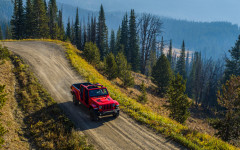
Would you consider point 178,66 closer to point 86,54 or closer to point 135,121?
point 86,54

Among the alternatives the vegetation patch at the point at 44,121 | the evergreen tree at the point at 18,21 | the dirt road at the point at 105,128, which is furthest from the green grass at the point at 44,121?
the evergreen tree at the point at 18,21

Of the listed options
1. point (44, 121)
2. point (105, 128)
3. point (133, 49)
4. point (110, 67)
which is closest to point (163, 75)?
point (110, 67)

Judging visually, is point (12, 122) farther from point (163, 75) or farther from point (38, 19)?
point (38, 19)

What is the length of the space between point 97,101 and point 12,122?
5889 millimetres

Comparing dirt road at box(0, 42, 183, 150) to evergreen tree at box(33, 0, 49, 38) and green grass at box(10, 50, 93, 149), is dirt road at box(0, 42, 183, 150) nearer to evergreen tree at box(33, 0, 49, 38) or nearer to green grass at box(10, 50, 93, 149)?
green grass at box(10, 50, 93, 149)

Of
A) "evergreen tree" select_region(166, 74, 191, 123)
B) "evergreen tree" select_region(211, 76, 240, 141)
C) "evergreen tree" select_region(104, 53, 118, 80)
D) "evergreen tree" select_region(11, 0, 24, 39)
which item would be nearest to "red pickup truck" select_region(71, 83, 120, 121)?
"evergreen tree" select_region(166, 74, 191, 123)

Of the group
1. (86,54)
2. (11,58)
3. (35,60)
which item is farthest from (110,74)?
(11,58)

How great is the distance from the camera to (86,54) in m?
33.9

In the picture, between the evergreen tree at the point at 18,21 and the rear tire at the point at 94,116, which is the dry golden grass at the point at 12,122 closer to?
the rear tire at the point at 94,116

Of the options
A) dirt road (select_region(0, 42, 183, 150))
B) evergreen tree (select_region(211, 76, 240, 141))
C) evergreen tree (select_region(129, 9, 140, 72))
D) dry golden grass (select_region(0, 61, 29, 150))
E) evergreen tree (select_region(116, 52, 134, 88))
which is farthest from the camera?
evergreen tree (select_region(129, 9, 140, 72))

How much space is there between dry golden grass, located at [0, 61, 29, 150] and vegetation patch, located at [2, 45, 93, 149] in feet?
1.38

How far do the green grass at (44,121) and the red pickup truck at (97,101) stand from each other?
178 cm

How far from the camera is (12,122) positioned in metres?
12.0

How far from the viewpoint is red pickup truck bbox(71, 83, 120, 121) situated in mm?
12302
